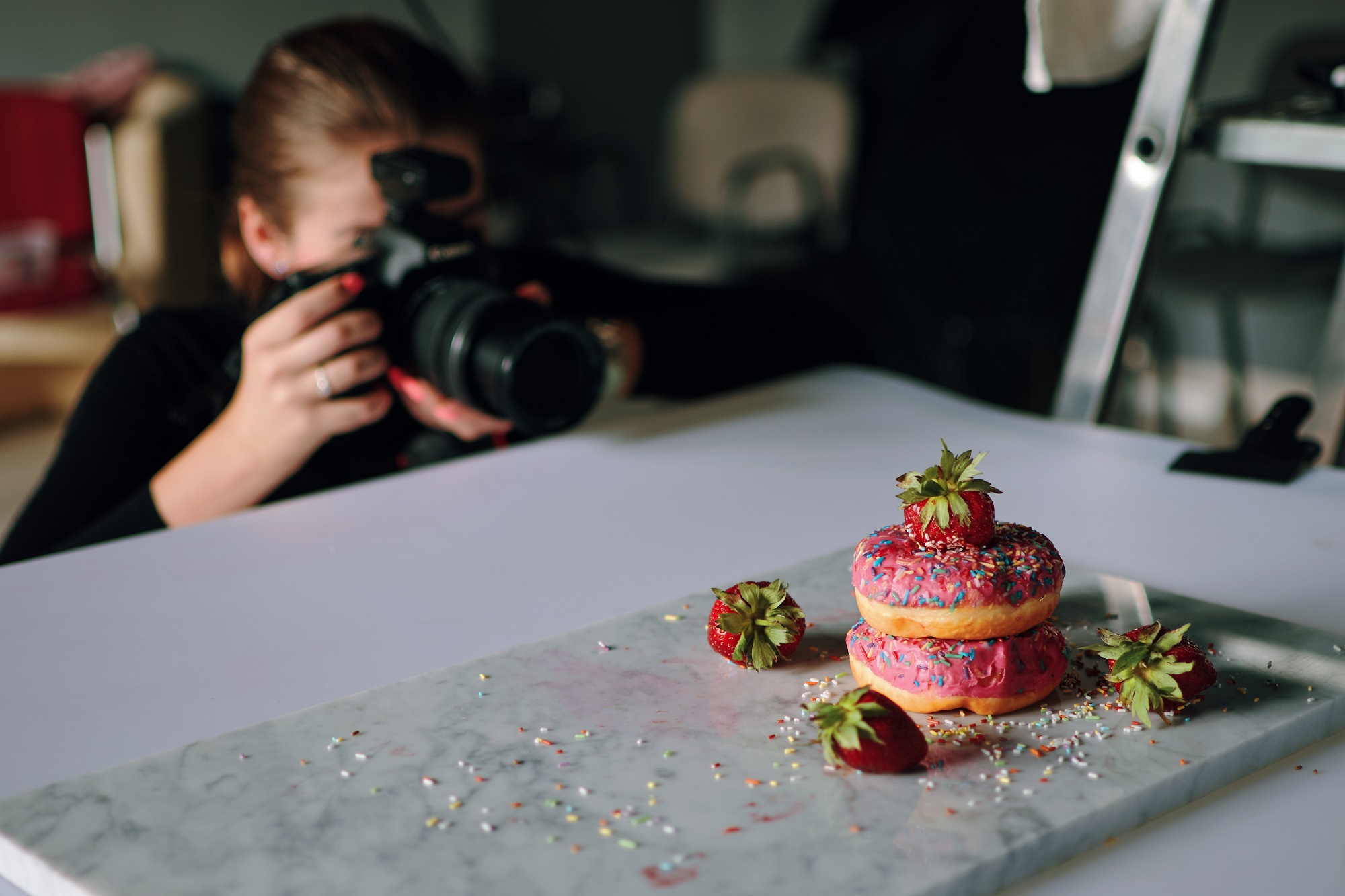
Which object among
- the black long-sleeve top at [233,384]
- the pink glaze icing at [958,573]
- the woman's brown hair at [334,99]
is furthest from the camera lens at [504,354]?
the pink glaze icing at [958,573]

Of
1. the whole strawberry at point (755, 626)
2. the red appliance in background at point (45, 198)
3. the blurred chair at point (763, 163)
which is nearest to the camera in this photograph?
the whole strawberry at point (755, 626)

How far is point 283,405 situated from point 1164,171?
0.63 metres

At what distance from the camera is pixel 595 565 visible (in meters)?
0.67

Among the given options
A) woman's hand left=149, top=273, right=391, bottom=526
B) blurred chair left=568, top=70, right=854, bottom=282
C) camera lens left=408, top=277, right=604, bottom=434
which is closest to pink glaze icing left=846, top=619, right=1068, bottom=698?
camera lens left=408, top=277, right=604, bottom=434

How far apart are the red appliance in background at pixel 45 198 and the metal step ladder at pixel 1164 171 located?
2436 millimetres

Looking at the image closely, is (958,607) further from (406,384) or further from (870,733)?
(406,384)

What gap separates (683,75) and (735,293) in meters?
3.70

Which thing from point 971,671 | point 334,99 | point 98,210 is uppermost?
point 334,99

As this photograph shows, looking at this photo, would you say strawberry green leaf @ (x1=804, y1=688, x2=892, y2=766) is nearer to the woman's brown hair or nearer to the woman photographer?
the woman photographer

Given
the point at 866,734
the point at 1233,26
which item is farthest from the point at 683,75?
the point at 866,734

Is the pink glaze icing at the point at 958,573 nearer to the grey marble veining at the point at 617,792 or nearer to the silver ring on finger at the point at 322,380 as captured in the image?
the grey marble veining at the point at 617,792

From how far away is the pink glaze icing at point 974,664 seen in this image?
1.54 ft

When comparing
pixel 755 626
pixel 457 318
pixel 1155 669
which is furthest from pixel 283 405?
pixel 1155 669

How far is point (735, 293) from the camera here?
1337mm
